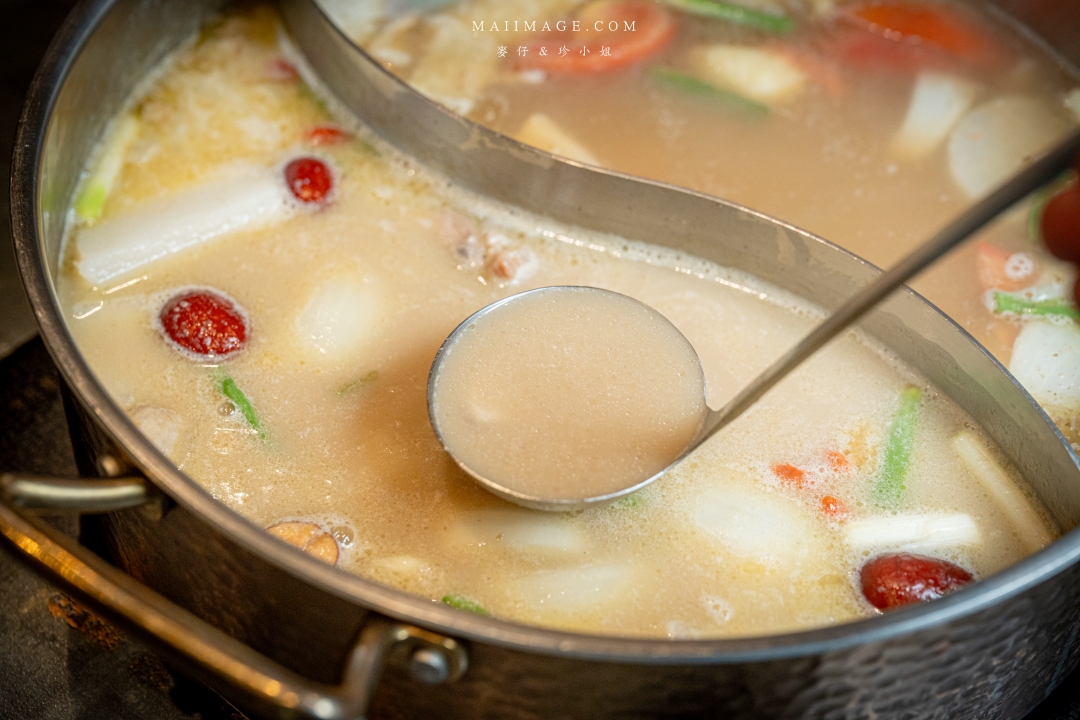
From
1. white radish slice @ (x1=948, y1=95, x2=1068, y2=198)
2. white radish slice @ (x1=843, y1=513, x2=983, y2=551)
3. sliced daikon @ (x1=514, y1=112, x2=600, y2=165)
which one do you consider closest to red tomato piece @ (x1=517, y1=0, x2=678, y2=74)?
sliced daikon @ (x1=514, y1=112, x2=600, y2=165)

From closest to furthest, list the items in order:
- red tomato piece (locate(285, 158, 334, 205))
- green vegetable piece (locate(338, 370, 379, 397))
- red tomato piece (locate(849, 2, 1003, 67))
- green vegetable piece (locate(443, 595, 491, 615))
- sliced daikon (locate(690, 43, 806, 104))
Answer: green vegetable piece (locate(443, 595, 491, 615)), green vegetable piece (locate(338, 370, 379, 397)), red tomato piece (locate(285, 158, 334, 205)), sliced daikon (locate(690, 43, 806, 104)), red tomato piece (locate(849, 2, 1003, 67))

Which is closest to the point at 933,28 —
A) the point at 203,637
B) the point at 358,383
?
the point at 358,383

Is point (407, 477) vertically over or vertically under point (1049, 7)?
under

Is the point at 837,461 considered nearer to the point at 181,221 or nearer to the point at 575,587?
the point at 575,587

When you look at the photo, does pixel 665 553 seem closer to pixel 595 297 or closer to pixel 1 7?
pixel 595 297

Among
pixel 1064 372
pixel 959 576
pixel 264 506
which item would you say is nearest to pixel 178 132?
pixel 264 506

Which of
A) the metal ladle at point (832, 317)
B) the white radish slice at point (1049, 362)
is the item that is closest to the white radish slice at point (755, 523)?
the metal ladle at point (832, 317)

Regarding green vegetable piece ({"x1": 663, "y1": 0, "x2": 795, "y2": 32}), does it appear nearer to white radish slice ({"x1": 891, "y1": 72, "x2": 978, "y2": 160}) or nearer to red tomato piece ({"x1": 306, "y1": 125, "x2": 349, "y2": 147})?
white radish slice ({"x1": 891, "y1": 72, "x2": 978, "y2": 160})
